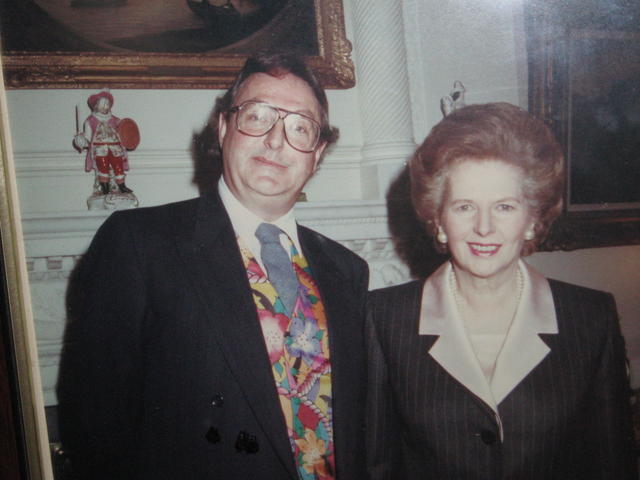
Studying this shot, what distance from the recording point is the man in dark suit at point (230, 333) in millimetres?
779

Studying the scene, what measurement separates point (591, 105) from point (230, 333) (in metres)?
0.81

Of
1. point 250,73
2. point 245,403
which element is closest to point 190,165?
point 250,73

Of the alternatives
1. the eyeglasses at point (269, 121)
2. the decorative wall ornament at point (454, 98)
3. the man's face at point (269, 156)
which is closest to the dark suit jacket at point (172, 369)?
the man's face at point (269, 156)

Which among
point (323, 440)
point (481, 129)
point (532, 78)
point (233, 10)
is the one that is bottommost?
point (323, 440)

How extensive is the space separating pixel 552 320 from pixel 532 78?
46cm

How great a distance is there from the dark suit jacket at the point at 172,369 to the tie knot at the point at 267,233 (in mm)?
55

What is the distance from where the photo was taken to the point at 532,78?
91 cm

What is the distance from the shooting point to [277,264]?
87cm

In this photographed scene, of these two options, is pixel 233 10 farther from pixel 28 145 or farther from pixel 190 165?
pixel 28 145

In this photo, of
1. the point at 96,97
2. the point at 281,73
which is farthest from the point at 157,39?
the point at 281,73

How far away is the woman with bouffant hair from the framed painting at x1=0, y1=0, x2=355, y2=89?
1.24ft

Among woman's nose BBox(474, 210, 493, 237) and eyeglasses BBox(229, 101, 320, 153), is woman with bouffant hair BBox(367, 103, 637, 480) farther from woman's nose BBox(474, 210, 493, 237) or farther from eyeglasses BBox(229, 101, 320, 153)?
eyeglasses BBox(229, 101, 320, 153)

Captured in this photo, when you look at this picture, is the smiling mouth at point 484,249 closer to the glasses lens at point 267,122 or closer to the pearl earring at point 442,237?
the pearl earring at point 442,237

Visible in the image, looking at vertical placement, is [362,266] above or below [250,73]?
below
